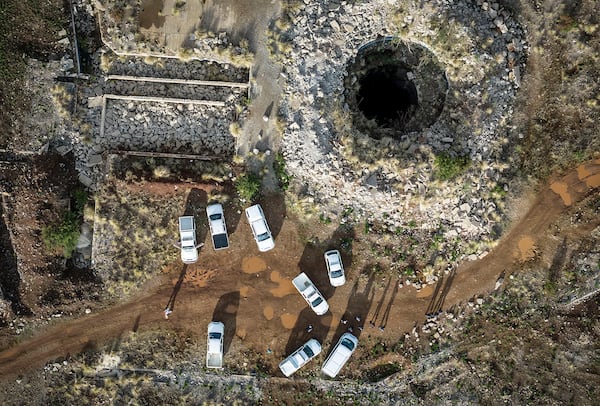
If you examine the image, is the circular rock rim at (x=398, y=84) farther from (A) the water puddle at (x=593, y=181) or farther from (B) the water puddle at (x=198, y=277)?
(B) the water puddle at (x=198, y=277)

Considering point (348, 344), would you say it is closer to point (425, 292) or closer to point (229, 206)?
point (425, 292)

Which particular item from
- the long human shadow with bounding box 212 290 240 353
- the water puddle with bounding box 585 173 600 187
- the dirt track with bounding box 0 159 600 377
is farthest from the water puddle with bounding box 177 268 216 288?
the water puddle with bounding box 585 173 600 187

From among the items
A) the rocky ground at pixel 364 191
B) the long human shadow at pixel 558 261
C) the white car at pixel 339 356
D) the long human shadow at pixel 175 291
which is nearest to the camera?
the rocky ground at pixel 364 191

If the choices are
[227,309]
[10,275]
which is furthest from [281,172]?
[10,275]

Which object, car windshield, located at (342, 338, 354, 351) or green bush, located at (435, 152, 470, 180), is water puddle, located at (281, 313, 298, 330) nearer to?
car windshield, located at (342, 338, 354, 351)

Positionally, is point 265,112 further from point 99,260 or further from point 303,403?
point 303,403

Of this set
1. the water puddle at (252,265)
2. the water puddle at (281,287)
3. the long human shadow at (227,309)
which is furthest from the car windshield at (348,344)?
the long human shadow at (227,309)
